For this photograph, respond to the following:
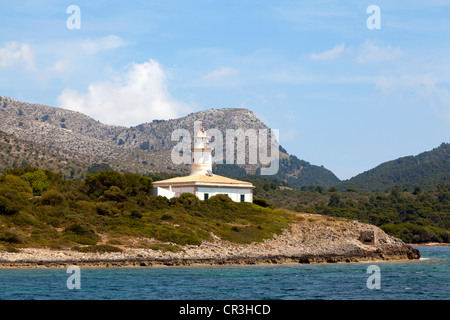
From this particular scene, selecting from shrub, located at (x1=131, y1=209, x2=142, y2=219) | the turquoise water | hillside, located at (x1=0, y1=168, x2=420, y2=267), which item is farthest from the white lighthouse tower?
the turquoise water

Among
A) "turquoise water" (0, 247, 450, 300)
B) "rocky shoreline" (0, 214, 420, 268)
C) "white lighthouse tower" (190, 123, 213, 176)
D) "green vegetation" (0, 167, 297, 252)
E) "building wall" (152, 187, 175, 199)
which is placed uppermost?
"white lighthouse tower" (190, 123, 213, 176)

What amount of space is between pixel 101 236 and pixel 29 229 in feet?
20.2

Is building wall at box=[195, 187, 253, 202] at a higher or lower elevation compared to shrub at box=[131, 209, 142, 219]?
higher

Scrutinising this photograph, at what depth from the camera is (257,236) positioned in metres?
68.2

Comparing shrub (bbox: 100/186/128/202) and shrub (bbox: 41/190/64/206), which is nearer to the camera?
shrub (bbox: 41/190/64/206)

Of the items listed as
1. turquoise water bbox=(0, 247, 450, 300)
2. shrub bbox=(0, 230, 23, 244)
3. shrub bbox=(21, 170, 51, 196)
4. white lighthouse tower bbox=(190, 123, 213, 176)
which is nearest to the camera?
turquoise water bbox=(0, 247, 450, 300)

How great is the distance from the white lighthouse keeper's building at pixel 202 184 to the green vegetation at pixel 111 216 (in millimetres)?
1477

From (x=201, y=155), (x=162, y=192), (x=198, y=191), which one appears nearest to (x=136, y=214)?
(x=162, y=192)

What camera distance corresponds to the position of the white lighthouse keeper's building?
255 ft

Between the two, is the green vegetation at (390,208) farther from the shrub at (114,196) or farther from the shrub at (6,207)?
the shrub at (6,207)

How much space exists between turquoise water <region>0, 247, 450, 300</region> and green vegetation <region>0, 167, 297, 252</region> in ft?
25.3

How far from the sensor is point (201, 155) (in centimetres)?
8206

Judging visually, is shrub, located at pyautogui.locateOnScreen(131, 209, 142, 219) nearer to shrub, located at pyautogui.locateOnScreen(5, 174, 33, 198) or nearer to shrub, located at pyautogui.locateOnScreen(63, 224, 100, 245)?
shrub, located at pyautogui.locateOnScreen(63, 224, 100, 245)
